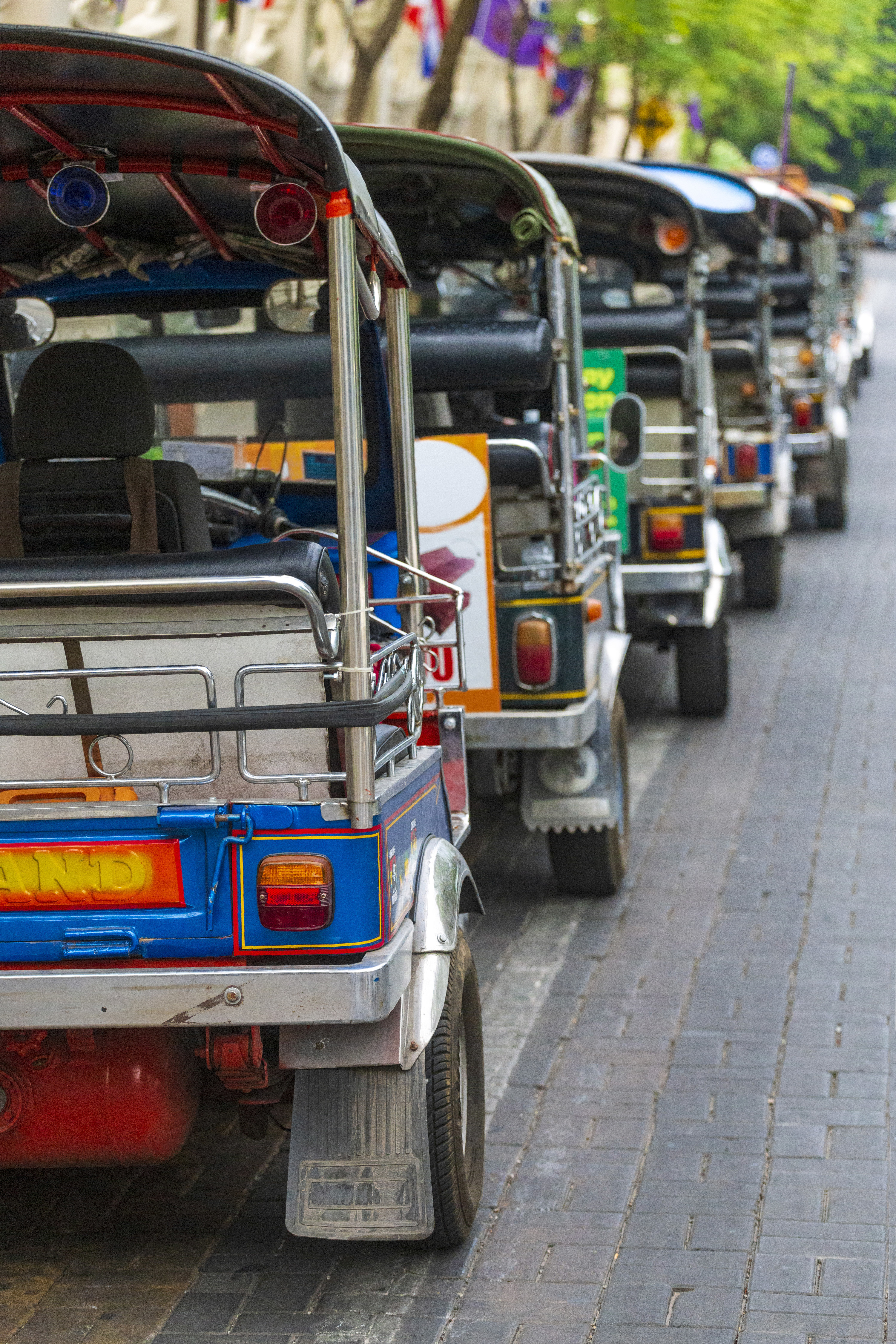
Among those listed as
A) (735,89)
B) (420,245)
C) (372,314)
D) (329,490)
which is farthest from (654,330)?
(735,89)

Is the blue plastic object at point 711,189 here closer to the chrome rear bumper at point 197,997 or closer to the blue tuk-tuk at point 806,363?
the blue tuk-tuk at point 806,363

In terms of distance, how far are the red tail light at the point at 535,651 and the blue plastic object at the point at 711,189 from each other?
6645mm

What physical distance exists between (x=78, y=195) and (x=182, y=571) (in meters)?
1.22

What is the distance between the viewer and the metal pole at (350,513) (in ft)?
11.5

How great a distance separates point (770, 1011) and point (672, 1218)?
151 cm

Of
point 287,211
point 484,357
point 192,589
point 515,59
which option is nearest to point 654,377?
point 484,357

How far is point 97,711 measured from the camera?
3.73 metres

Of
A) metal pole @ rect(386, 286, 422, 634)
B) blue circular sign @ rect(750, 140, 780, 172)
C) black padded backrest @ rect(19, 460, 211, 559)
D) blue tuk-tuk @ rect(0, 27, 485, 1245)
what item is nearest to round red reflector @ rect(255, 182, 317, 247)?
blue tuk-tuk @ rect(0, 27, 485, 1245)

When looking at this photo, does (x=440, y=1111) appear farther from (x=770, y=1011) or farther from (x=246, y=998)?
(x=770, y=1011)

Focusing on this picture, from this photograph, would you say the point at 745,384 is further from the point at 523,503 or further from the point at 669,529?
the point at 523,503

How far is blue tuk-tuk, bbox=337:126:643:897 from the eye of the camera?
6.17 meters

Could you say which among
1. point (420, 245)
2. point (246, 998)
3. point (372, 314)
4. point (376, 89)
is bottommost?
point (246, 998)

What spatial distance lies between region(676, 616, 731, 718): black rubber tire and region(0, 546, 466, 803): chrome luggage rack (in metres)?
6.18

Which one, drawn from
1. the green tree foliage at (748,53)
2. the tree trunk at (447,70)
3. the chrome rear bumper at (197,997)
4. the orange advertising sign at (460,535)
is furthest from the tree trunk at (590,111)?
the chrome rear bumper at (197,997)
